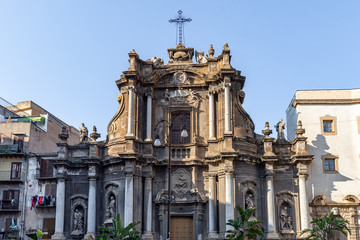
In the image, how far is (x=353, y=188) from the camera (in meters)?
32.4

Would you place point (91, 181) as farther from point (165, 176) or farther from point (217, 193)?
point (217, 193)

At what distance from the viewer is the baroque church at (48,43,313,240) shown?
30.4m

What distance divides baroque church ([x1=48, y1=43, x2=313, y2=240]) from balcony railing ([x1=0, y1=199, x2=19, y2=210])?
6549mm

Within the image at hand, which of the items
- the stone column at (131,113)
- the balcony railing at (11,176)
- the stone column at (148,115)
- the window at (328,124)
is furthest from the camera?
the balcony railing at (11,176)

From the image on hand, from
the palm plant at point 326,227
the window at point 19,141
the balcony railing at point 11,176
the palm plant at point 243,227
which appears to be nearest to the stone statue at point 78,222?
the balcony railing at point 11,176

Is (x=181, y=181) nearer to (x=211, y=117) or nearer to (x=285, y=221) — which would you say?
(x=211, y=117)

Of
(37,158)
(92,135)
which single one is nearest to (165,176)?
(92,135)

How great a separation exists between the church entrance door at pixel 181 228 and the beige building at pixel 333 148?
313 inches

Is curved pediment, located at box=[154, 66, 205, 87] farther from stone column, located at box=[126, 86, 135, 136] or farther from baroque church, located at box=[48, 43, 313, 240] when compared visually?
stone column, located at box=[126, 86, 135, 136]

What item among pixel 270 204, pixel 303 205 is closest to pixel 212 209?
pixel 270 204

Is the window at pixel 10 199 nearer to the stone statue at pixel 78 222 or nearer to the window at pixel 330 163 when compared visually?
the stone statue at pixel 78 222

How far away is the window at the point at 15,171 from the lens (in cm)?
3732

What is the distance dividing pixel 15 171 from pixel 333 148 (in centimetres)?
2354

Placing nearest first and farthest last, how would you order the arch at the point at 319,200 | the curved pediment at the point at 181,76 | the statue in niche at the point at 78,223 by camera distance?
the statue in niche at the point at 78,223 < the arch at the point at 319,200 < the curved pediment at the point at 181,76
